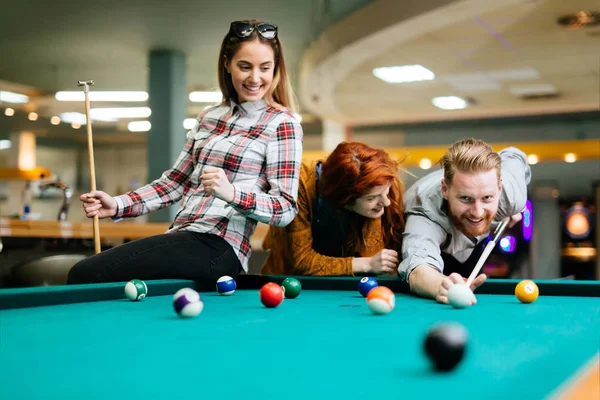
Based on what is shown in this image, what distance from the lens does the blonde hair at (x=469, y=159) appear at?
7.54ft

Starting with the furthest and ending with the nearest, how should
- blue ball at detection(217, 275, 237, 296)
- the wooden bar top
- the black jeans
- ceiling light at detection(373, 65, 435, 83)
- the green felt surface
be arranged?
1. ceiling light at detection(373, 65, 435, 83)
2. the wooden bar top
3. the black jeans
4. blue ball at detection(217, 275, 237, 296)
5. the green felt surface

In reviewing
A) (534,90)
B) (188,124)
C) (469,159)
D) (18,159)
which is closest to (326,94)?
(188,124)

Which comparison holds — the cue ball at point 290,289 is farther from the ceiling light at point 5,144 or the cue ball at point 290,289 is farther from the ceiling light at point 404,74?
the ceiling light at point 5,144

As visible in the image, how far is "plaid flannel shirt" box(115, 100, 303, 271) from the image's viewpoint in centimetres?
255

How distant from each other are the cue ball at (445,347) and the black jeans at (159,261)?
1656 mm

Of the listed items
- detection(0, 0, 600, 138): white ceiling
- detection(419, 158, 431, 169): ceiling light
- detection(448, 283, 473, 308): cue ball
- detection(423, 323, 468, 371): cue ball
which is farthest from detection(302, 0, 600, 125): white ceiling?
detection(423, 323, 468, 371): cue ball

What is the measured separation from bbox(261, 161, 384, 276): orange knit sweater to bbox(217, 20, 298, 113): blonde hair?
329 mm

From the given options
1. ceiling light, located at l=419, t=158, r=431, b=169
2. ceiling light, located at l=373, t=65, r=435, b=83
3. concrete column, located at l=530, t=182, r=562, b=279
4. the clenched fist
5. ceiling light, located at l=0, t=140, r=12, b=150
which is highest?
ceiling light, located at l=373, t=65, r=435, b=83

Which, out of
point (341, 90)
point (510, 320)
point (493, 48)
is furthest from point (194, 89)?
point (510, 320)

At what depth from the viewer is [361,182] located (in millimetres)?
2641

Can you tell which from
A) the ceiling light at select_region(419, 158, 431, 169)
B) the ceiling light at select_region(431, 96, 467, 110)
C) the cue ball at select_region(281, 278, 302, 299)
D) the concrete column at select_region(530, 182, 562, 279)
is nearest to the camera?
the cue ball at select_region(281, 278, 302, 299)

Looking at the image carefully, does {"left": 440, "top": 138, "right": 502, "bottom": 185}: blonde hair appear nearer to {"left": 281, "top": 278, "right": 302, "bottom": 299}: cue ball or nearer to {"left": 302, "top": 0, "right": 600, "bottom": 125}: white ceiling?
{"left": 281, "top": 278, "right": 302, "bottom": 299}: cue ball

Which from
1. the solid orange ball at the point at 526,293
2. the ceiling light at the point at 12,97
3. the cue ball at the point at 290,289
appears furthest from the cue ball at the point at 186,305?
the ceiling light at the point at 12,97

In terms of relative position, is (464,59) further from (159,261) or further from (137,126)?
(137,126)
